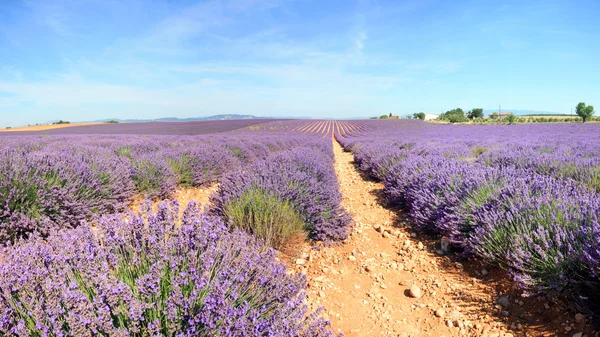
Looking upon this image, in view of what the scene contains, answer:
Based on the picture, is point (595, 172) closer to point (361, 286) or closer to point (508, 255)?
point (508, 255)

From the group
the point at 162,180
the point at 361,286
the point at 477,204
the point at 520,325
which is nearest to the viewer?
the point at 520,325

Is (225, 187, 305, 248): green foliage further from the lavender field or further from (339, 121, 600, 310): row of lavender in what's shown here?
(339, 121, 600, 310): row of lavender

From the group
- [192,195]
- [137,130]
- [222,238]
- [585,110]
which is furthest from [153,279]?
[585,110]

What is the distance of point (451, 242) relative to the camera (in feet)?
10.1

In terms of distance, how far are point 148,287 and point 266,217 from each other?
1.58 meters

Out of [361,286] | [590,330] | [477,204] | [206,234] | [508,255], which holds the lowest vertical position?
[361,286]

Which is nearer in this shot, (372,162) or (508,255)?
(508,255)

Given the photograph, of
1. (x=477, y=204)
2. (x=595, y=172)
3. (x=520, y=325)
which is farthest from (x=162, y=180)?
(x=595, y=172)

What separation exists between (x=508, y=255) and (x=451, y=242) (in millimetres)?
886

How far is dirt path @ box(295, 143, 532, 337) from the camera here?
1991mm

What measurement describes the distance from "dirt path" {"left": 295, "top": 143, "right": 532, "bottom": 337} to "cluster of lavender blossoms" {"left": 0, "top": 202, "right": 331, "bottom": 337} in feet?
2.41

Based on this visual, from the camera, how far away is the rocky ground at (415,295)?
191 cm

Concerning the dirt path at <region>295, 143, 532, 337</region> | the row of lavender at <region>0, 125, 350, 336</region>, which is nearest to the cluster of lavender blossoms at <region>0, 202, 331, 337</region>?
the row of lavender at <region>0, 125, 350, 336</region>

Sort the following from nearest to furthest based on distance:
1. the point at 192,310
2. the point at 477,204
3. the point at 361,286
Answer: the point at 192,310 → the point at 361,286 → the point at 477,204
